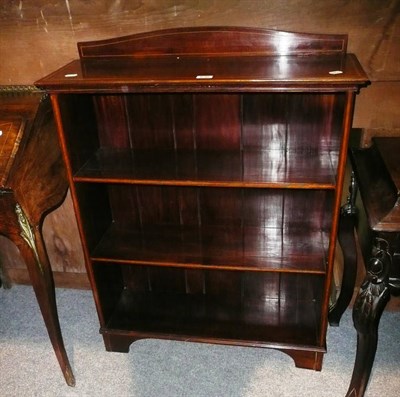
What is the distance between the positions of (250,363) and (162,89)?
3.62ft

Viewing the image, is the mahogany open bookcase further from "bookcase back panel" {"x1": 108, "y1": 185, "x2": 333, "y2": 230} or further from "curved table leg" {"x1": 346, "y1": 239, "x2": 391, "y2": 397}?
"curved table leg" {"x1": 346, "y1": 239, "x2": 391, "y2": 397}

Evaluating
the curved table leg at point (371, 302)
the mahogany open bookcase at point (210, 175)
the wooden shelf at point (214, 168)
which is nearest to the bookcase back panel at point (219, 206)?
the mahogany open bookcase at point (210, 175)

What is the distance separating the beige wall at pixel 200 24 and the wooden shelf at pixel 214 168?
0.29 m

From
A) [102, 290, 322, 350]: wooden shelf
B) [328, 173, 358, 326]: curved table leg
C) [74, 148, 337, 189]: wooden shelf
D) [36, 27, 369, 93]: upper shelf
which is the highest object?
[36, 27, 369, 93]: upper shelf

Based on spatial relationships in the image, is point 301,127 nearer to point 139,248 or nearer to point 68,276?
point 139,248

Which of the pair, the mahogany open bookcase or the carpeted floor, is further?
the carpeted floor

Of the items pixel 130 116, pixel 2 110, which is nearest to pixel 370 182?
pixel 130 116

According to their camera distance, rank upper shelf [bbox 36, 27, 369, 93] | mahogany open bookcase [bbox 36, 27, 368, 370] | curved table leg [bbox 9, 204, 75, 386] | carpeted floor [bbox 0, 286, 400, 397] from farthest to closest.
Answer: carpeted floor [bbox 0, 286, 400, 397] → curved table leg [bbox 9, 204, 75, 386] → mahogany open bookcase [bbox 36, 27, 368, 370] → upper shelf [bbox 36, 27, 369, 93]

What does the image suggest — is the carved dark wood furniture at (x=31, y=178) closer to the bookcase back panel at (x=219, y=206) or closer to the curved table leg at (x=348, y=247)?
the bookcase back panel at (x=219, y=206)

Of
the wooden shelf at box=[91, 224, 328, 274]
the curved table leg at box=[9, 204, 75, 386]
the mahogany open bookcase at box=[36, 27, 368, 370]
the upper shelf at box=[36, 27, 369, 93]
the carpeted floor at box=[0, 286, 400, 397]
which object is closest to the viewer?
the upper shelf at box=[36, 27, 369, 93]

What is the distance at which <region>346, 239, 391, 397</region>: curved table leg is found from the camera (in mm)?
1208

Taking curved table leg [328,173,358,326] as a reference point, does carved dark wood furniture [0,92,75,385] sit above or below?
above

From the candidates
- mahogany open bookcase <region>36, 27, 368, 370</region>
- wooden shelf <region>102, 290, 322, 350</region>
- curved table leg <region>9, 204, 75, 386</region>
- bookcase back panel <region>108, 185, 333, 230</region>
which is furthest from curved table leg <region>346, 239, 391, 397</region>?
curved table leg <region>9, 204, 75, 386</region>

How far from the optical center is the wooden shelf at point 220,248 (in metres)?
1.53
